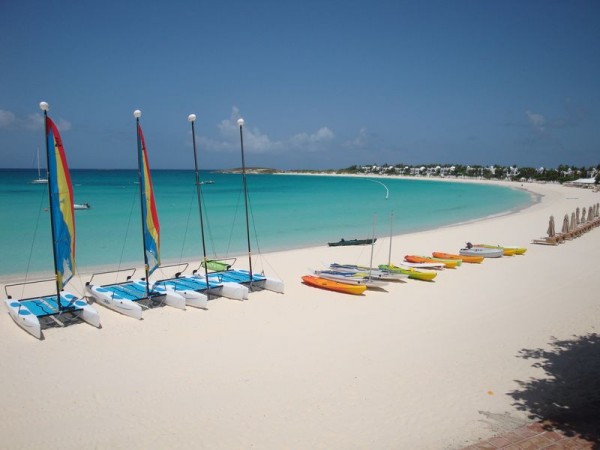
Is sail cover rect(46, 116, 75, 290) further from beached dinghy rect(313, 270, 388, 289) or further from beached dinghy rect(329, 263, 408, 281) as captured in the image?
beached dinghy rect(329, 263, 408, 281)

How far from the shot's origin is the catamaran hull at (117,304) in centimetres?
1177

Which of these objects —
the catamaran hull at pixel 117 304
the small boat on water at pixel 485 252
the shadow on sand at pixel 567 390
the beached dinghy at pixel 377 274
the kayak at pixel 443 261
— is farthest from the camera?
the small boat on water at pixel 485 252

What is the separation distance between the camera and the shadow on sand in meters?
6.72

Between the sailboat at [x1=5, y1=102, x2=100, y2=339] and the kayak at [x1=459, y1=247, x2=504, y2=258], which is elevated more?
the sailboat at [x1=5, y1=102, x2=100, y2=339]

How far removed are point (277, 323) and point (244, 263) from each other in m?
8.17

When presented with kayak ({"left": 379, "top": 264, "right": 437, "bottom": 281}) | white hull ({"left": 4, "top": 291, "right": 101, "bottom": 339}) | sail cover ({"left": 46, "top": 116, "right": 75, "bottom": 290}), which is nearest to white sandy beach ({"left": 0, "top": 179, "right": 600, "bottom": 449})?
white hull ({"left": 4, "top": 291, "right": 101, "bottom": 339})

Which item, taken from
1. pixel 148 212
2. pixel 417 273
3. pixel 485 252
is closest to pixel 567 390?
pixel 417 273

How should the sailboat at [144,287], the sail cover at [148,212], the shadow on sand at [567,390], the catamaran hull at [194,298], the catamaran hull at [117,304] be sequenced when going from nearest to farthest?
the shadow on sand at [567,390] < the catamaran hull at [117,304] < the sailboat at [144,287] < the sail cover at [148,212] < the catamaran hull at [194,298]

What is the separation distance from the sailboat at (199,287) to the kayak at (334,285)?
108 inches

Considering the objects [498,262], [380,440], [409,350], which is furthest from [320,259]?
[380,440]

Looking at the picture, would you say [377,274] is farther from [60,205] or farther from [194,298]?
[60,205]

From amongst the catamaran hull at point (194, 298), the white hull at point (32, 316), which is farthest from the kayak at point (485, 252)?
the white hull at point (32, 316)

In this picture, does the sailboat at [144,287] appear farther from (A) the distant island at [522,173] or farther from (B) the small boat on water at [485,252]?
(A) the distant island at [522,173]

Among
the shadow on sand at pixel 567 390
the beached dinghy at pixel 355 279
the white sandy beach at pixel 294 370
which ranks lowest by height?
the white sandy beach at pixel 294 370
